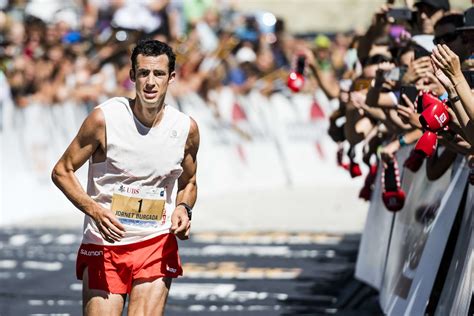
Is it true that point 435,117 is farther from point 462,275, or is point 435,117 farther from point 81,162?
point 81,162

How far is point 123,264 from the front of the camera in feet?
21.7

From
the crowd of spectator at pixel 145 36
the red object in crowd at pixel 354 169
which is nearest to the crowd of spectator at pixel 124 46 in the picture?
the crowd of spectator at pixel 145 36

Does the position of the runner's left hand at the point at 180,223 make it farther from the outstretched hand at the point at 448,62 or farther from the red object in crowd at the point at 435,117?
the outstretched hand at the point at 448,62

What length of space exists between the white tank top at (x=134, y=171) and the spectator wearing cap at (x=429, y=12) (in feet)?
10.3

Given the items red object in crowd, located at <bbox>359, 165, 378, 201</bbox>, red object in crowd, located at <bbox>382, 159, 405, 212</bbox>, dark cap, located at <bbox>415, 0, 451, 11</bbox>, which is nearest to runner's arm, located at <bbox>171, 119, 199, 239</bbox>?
red object in crowd, located at <bbox>382, 159, 405, 212</bbox>

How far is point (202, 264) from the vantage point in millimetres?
13914

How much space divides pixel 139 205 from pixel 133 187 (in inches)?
4.2

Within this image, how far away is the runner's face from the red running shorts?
77 centimetres

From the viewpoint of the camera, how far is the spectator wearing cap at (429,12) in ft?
30.0

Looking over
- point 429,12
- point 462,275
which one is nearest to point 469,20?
point 462,275

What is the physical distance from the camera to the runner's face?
6.57m

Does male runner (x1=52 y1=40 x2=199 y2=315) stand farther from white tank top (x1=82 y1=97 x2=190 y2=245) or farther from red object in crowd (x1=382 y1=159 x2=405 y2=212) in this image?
red object in crowd (x1=382 y1=159 x2=405 y2=212)

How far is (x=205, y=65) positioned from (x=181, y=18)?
116 cm

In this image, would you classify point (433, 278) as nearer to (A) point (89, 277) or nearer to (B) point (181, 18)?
(A) point (89, 277)
